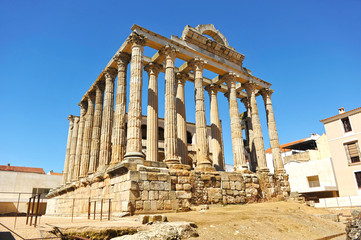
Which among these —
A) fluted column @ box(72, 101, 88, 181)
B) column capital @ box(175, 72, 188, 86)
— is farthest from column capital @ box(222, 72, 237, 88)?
fluted column @ box(72, 101, 88, 181)

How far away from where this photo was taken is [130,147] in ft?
40.2

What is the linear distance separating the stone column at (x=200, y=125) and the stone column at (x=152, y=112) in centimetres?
246

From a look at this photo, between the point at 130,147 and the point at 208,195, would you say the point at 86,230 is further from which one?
the point at 208,195

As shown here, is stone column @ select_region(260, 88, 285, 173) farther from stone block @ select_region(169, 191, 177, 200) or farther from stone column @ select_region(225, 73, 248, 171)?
stone block @ select_region(169, 191, 177, 200)

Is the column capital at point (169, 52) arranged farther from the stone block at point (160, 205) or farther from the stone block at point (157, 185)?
the stone block at point (160, 205)

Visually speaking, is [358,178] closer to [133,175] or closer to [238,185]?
[238,185]

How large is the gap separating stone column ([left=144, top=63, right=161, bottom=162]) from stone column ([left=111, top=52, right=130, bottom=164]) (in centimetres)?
147

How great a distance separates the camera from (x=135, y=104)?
1300 centimetres

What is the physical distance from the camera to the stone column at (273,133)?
18734 mm

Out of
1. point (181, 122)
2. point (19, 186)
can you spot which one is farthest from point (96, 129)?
point (19, 186)

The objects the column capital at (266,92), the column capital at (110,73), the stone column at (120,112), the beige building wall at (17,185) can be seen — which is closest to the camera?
the stone column at (120,112)

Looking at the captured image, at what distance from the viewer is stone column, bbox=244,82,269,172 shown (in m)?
17.8

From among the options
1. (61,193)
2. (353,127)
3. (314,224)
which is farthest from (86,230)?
(353,127)

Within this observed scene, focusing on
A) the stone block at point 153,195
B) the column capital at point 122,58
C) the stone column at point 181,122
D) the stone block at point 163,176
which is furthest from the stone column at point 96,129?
the stone block at point 153,195
